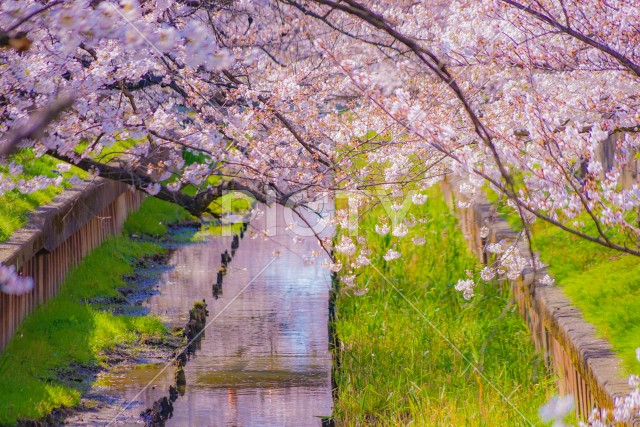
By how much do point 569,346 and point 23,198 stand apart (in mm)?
6549

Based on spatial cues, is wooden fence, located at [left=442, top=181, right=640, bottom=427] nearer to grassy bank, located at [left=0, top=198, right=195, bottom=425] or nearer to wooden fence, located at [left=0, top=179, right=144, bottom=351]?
wooden fence, located at [left=0, top=179, right=144, bottom=351]

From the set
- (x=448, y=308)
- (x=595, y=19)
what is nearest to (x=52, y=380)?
(x=448, y=308)

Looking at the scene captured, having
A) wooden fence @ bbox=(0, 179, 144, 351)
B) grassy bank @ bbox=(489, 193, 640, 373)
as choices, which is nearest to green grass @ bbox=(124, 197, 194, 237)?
wooden fence @ bbox=(0, 179, 144, 351)

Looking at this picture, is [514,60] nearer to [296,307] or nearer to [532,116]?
[532,116]

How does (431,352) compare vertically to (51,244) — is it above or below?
below

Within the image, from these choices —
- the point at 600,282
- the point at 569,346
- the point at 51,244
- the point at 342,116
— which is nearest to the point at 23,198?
the point at 51,244

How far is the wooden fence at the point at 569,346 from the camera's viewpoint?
4.64 m

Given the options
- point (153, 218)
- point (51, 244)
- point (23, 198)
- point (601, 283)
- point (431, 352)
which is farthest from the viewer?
point (153, 218)

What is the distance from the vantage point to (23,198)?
31.1 ft

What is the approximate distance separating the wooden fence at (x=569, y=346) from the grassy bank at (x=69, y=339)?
4248mm

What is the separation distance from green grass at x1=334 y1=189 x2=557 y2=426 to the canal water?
0.46 metres

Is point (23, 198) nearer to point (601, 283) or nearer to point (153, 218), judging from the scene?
point (601, 283)

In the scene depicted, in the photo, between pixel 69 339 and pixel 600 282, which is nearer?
pixel 600 282

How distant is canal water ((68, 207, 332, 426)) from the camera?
7465 millimetres
